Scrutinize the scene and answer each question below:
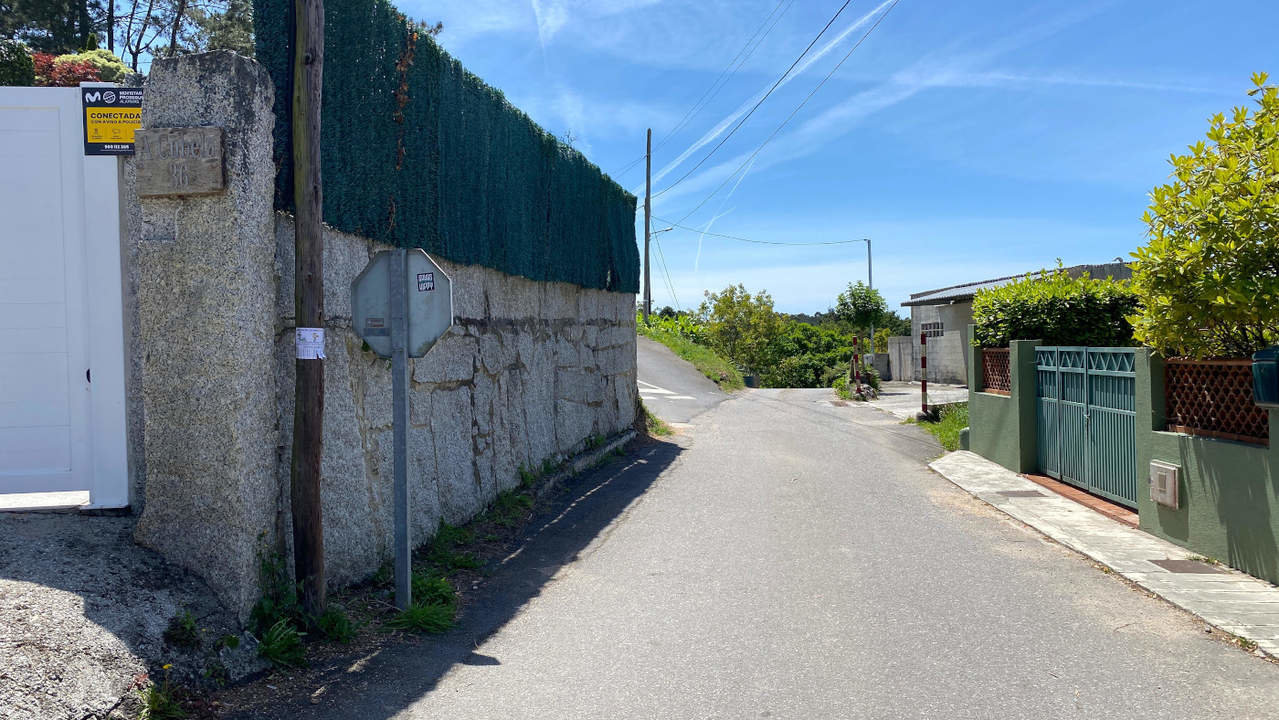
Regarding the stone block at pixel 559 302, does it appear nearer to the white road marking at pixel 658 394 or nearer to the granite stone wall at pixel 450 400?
the granite stone wall at pixel 450 400

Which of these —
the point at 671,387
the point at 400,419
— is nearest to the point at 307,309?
the point at 400,419

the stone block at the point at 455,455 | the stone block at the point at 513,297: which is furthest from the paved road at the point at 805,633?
the stone block at the point at 513,297

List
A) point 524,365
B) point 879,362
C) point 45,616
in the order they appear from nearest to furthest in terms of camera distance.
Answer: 1. point 45,616
2. point 524,365
3. point 879,362

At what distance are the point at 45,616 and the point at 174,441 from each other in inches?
44.0

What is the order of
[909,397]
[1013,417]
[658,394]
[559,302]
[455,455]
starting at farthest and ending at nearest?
[658,394] < [909,397] < [559,302] < [1013,417] < [455,455]

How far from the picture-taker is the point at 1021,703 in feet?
13.5

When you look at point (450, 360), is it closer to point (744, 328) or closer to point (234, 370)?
point (234, 370)

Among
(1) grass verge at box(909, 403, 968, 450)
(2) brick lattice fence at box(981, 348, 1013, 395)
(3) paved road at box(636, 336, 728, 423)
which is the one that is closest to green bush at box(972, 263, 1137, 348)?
(2) brick lattice fence at box(981, 348, 1013, 395)

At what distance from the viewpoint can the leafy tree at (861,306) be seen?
1164 inches

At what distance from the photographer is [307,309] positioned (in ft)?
16.1

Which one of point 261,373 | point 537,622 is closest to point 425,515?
point 537,622

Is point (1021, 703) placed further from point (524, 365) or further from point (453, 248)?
point (524, 365)

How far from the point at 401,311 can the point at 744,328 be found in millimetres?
40212

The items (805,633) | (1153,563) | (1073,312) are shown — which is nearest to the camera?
(805,633)
